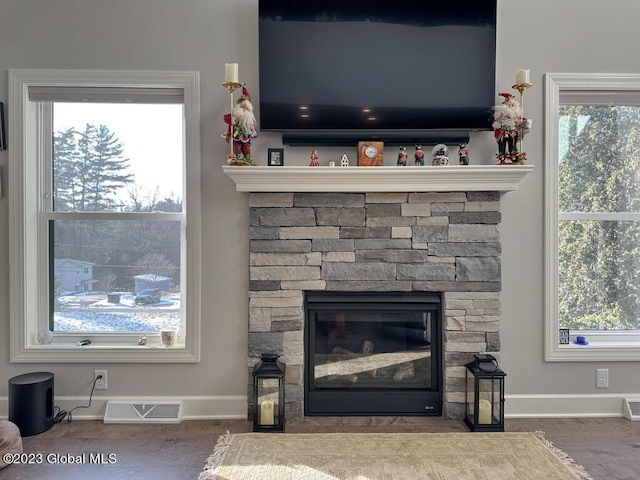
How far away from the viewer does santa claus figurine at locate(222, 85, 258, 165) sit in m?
2.30

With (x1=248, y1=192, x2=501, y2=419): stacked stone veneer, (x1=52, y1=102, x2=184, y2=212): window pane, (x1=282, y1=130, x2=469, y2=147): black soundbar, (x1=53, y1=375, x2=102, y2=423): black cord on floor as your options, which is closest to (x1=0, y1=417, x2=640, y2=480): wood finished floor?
(x1=53, y1=375, x2=102, y2=423): black cord on floor

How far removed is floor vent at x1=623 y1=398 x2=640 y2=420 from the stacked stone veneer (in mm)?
898

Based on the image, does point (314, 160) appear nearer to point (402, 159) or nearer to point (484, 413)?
point (402, 159)

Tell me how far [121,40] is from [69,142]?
719 mm

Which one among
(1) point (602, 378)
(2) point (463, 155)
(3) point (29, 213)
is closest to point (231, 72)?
(2) point (463, 155)

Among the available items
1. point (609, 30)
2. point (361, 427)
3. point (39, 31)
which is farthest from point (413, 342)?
point (39, 31)

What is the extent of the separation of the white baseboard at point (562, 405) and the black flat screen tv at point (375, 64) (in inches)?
66.1

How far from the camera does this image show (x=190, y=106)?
2488 millimetres

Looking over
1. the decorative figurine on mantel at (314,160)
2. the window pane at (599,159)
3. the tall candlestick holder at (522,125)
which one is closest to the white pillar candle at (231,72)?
the decorative figurine on mantel at (314,160)

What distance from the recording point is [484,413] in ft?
7.59

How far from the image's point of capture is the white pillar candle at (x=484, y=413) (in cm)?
231

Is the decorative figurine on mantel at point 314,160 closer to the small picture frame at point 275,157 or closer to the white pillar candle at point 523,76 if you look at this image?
the small picture frame at point 275,157

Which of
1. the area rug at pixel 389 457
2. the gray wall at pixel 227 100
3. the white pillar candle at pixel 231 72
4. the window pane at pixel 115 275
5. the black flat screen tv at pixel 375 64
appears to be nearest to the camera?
the area rug at pixel 389 457

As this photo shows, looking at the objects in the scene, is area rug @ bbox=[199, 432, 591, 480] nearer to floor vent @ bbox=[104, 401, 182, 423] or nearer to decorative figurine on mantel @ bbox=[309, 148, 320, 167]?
floor vent @ bbox=[104, 401, 182, 423]
